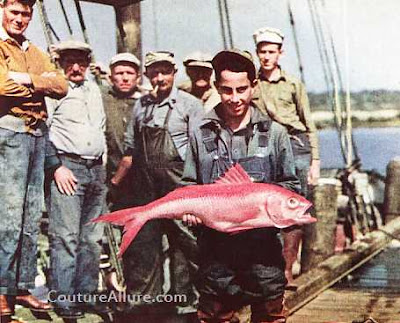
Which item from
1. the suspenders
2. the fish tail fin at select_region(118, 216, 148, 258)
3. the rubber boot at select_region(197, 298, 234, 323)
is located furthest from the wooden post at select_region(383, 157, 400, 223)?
the fish tail fin at select_region(118, 216, 148, 258)

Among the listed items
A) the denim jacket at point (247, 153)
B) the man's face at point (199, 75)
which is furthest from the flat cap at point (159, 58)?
the denim jacket at point (247, 153)

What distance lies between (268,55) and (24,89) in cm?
140

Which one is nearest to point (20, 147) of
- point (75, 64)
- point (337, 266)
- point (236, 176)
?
point (75, 64)

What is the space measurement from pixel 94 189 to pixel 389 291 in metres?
1.79

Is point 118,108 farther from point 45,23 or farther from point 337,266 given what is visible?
point 337,266

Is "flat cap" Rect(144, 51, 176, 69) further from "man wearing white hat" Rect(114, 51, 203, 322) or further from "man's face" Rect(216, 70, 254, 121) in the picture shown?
"man's face" Rect(216, 70, 254, 121)

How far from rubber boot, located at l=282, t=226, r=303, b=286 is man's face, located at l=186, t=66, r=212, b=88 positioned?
3.17 feet

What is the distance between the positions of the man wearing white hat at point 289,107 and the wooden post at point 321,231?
0.61 ft

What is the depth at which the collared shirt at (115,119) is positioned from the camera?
17.7ft

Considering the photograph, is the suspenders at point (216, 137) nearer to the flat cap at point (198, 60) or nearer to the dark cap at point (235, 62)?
the dark cap at point (235, 62)

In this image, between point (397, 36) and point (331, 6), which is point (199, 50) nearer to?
point (331, 6)

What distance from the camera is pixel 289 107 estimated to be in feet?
17.5

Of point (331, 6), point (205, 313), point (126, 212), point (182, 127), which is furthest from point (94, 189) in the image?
point (331, 6)

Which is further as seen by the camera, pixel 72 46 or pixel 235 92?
pixel 72 46
